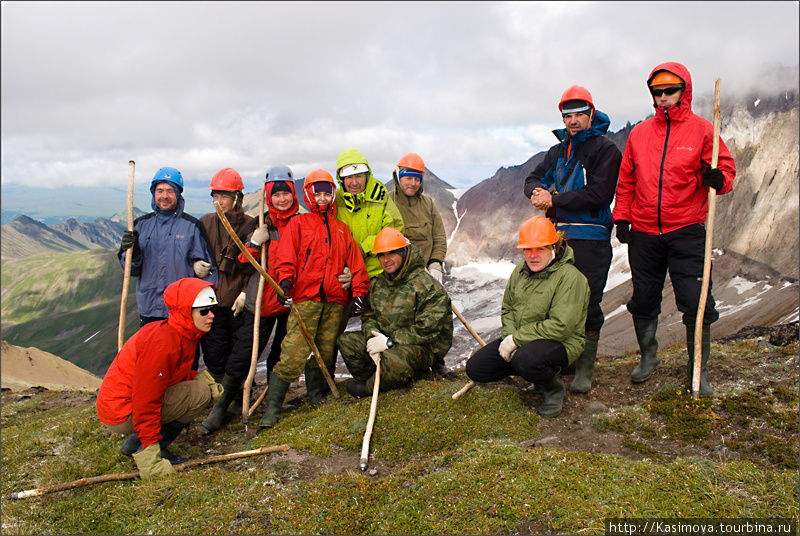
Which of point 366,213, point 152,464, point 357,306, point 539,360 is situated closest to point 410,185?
point 366,213

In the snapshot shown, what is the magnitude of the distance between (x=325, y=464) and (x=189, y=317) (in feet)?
8.82

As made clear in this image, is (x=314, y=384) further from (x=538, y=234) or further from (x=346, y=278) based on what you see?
(x=538, y=234)

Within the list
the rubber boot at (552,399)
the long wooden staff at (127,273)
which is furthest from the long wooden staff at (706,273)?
the long wooden staff at (127,273)

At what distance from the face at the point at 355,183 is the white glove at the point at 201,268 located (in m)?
2.80

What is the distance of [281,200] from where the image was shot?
8773 mm

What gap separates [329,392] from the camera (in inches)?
390

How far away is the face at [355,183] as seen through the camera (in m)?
8.95

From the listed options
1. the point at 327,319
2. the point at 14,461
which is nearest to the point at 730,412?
the point at 327,319

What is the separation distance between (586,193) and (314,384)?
599 centimetres

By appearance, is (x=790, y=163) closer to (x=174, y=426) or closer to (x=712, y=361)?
(x=712, y=361)

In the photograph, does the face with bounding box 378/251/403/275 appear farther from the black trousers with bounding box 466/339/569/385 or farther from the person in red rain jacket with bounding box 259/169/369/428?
the black trousers with bounding box 466/339/569/385

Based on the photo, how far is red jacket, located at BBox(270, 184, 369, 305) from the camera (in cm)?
841

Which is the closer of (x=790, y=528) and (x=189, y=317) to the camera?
(x=790, y=528)

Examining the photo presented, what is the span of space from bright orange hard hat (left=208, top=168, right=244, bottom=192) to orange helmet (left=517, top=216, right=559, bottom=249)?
17.2 feet
